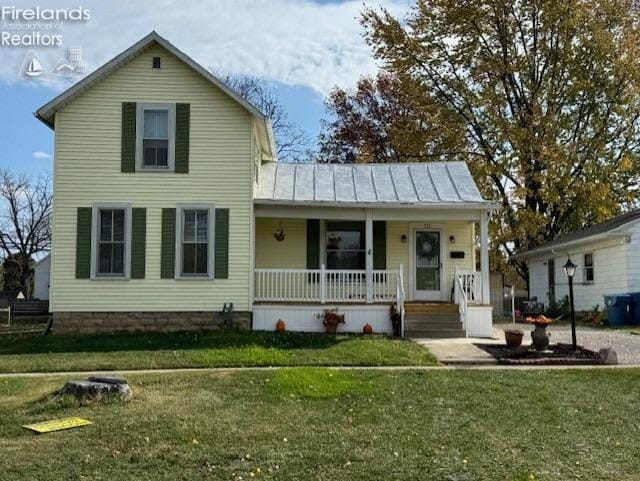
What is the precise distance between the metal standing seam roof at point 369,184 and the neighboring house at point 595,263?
5.40 metres

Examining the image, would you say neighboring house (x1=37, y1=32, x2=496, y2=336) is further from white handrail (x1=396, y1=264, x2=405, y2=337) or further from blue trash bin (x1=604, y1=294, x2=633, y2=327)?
blue trash bin (x1=604, y1=294, x2=633, y2=327)

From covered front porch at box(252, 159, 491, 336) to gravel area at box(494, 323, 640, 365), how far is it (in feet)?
6.09

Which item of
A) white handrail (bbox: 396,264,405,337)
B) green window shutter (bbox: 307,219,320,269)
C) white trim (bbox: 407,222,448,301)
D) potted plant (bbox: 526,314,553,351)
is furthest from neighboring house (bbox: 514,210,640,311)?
green window shutter (bbox: 307,219,320,269)

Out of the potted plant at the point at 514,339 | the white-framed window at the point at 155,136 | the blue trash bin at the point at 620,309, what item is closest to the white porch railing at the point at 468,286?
the potted plant at the point at 514,339

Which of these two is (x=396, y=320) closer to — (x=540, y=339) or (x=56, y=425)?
(x=540, y=339)

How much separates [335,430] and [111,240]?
997 centimetres

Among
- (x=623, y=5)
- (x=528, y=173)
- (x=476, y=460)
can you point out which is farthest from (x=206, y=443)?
(x=623, y=5)

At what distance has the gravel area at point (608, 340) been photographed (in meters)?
11.9

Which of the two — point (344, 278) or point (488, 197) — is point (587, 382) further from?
point (488, 197)

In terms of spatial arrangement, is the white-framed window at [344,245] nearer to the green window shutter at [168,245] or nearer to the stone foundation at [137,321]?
the stone foundation at [137,321]

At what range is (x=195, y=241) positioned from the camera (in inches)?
593

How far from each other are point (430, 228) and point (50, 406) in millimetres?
11765

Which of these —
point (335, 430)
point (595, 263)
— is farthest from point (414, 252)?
point (335, 430)

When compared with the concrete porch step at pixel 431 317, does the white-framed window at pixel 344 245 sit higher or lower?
higher
